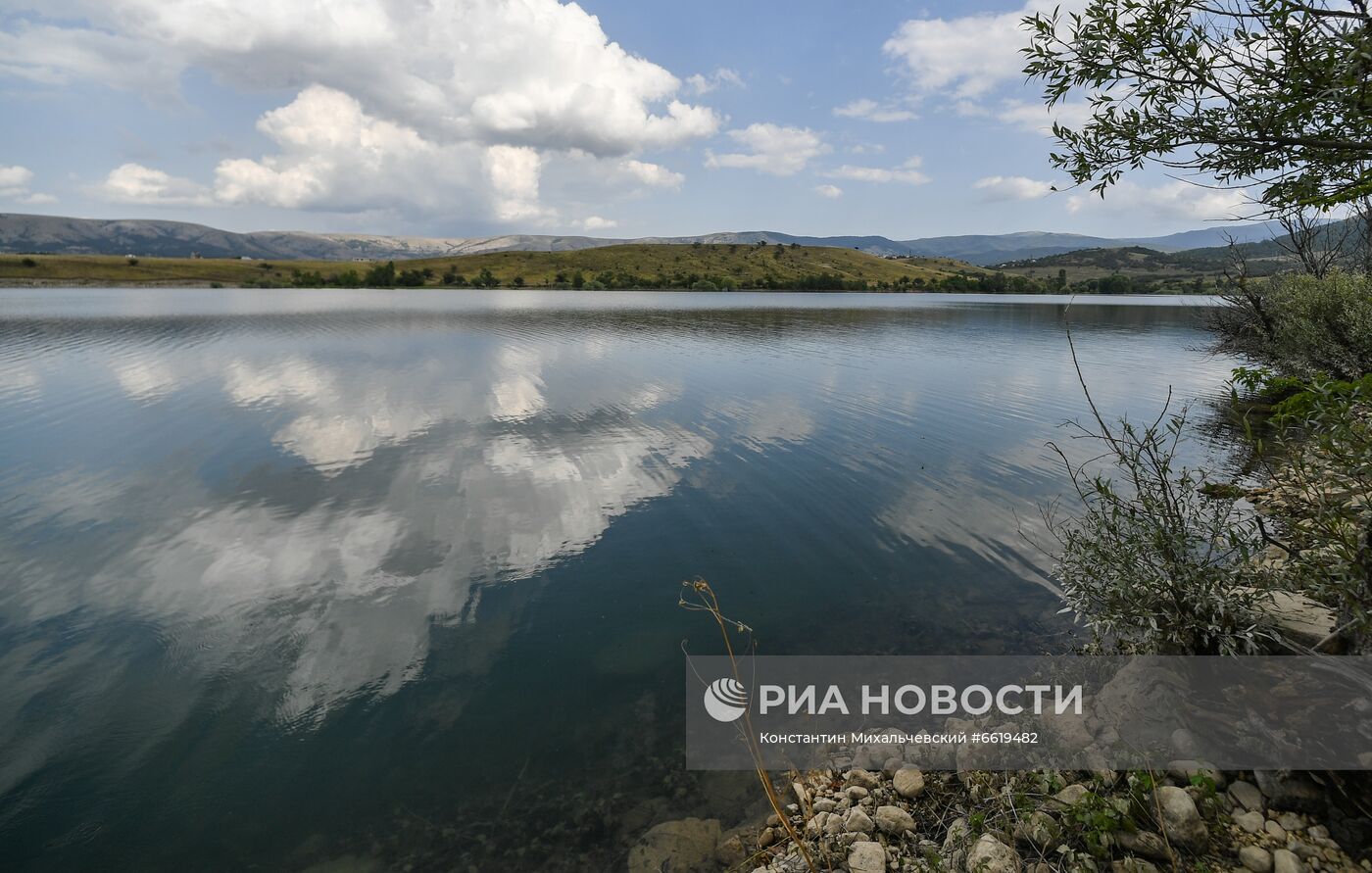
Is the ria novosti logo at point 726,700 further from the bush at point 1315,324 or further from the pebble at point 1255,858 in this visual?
the bush at point 1315,324

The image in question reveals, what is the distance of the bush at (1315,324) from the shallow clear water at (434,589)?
6265 millimetres

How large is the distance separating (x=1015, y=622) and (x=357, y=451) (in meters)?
21.4

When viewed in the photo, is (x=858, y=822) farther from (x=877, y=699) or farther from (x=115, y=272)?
(x=115, y=272)

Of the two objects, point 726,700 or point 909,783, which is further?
point 726,700

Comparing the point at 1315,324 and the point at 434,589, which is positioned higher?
the point at 1315,324

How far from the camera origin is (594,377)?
3747 centimetres

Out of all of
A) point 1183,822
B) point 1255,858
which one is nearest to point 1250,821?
point 1255,858

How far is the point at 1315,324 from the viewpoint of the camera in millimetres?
24781

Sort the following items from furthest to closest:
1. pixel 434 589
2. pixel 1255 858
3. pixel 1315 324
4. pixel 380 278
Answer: pixel 380 278, pixel 1315 324, pixel 434 589, pixel 1255 858

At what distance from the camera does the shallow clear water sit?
25.5 feet

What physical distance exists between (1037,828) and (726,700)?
15.9 ft

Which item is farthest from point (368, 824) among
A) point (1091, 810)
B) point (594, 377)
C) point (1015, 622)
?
point (594, 377)

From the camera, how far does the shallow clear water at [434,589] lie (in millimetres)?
7773

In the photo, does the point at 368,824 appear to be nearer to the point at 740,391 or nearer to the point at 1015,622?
the point at 1015,622
